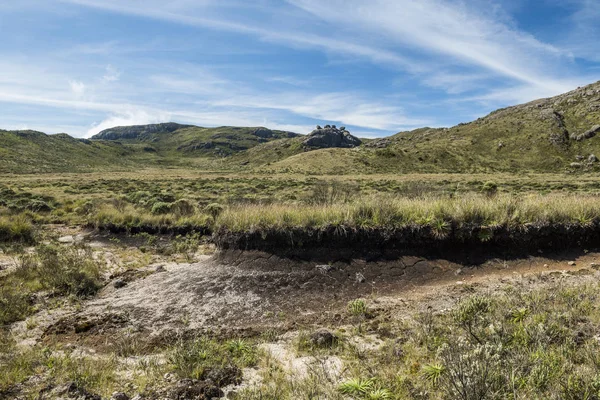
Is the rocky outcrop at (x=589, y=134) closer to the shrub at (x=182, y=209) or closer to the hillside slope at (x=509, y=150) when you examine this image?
the hillside slope at (x=509, y=150)

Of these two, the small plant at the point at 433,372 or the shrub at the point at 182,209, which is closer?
the small plant at the point at 433,372

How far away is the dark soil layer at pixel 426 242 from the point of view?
8.98 meters

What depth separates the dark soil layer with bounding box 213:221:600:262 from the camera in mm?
8984

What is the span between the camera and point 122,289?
8.89 meters

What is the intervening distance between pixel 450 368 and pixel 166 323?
552cm

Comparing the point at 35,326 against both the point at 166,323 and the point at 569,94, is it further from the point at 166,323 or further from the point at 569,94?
the point at 569,94

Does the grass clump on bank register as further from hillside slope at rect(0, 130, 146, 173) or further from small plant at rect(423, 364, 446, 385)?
hillside slope at rect(0, 130, 146, 173)

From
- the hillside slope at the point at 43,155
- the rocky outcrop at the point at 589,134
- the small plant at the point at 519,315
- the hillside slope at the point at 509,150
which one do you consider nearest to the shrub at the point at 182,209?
the small plant at the point at 519,315

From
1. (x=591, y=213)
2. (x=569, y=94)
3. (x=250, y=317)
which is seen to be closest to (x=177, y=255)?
(x=250, y=317)

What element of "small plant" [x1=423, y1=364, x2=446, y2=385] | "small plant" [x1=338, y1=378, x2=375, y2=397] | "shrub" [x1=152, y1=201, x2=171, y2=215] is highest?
"shrub" [x1=152, y1=201, x2=171, y2=215]

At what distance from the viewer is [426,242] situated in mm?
9094

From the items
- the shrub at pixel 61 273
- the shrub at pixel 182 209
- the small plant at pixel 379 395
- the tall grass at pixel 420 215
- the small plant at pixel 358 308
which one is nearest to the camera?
the small plant at pixel 379 395

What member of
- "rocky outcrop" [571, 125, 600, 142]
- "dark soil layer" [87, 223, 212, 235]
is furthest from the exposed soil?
"rocky outcrop" [571, 125, 600, 142]

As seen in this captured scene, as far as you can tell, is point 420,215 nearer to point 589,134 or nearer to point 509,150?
point 509,150
